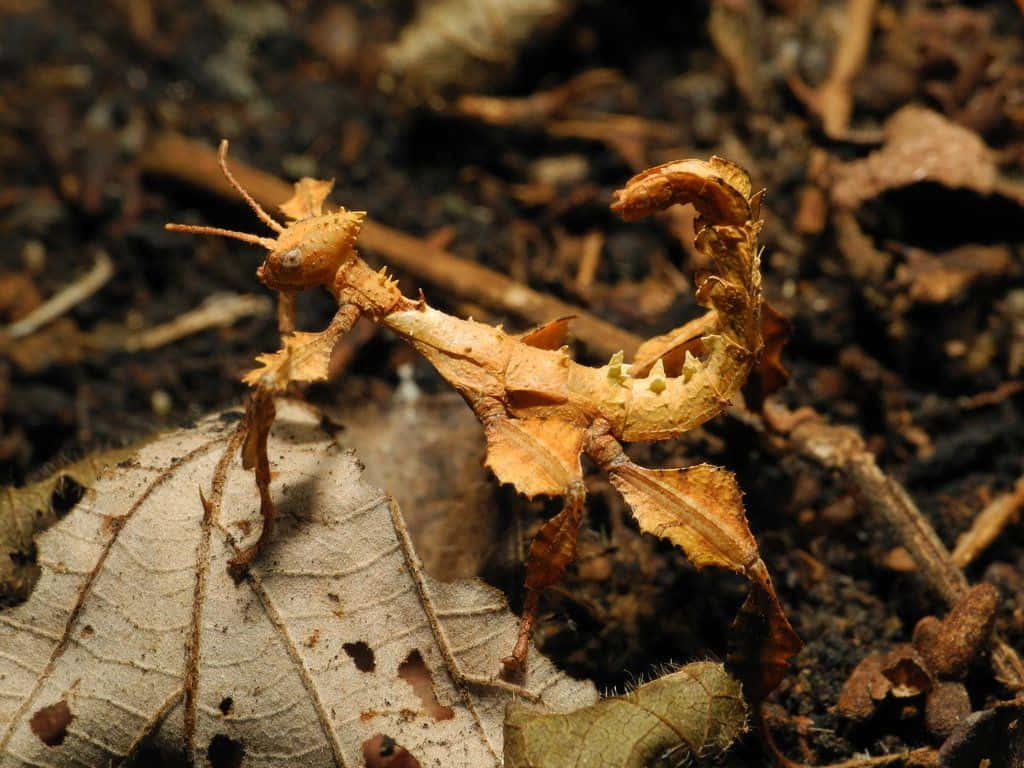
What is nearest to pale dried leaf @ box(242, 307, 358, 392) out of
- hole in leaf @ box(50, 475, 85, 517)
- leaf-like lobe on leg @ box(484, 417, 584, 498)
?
leaf-like lobe on leg @ box(484, 417, 584, 498)

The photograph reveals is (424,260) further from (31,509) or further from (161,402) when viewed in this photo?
(31,509)

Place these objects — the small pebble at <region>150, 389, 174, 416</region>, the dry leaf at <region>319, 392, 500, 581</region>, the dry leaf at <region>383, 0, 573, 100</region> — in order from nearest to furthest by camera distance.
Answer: the dry leaf at <region>319, 392, 500, 581</region> < the small pebble at <region>150, 389, 174, 416</region> < the dry leaf at <region>383, 0, 573, 100</region>

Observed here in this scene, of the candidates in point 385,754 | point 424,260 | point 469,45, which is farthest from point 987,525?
point 469,45

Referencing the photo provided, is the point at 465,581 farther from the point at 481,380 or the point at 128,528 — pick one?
the point at 128,528

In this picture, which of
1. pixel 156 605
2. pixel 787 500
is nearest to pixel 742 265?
pixel 787 500

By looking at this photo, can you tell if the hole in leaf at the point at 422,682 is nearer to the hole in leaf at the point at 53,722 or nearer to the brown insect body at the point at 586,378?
the brown insect body at the point at 586,378

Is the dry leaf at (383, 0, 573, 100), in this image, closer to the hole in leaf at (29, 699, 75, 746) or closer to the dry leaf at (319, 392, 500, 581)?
the dry leaf at (319, 392, 500, 581)
